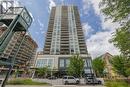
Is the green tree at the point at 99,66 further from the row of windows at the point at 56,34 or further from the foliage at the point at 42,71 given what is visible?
the row of windows at the point at 56,34

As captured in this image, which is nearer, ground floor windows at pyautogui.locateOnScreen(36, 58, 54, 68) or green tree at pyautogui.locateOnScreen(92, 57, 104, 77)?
green tree at pyautogui.locateOnScreen(92, 57, 104, 77)

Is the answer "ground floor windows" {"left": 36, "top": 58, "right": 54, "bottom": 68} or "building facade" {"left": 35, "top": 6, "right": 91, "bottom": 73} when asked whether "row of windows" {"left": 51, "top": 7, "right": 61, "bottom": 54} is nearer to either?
"building facade" {"left": 35, "top": 6, "right": 91, "bottom": 73}

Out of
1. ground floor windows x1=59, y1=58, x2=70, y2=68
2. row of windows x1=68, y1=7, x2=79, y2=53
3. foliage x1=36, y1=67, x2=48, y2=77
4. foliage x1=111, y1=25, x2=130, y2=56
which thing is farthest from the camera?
row of windows x1=68, y1=7, x2=79, y2=53

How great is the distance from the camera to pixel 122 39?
→ 14453 millimetres

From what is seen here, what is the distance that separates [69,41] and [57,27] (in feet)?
52.0

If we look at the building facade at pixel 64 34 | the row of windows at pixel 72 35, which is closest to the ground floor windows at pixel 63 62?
the building facade at pixel 64 34

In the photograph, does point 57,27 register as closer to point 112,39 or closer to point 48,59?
point 48,59

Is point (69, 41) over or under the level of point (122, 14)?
over

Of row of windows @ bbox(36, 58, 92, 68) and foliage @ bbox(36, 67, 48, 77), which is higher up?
row of windows @ bbox(36, 58, 92, 68)

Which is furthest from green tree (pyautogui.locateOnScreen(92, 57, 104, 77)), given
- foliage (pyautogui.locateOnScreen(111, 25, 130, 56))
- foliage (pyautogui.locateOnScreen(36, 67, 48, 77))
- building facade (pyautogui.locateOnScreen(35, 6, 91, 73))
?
foliage (pyautogui.locateOnScreen(111, 25, 130, 56))

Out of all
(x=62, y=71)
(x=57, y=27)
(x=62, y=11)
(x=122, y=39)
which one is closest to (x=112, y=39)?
(x=122, y=39)

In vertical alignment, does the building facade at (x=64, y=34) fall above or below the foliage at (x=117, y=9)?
above

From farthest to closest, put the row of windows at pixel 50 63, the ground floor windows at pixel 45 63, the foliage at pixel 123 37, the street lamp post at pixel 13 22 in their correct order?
1. the row of windows at pixel 50 63
2. the ground floor windows at pixel 45 63
3. the foliage at pixel 123 37
4. the street lamp post at pixel 13 22

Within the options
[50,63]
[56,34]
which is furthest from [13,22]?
[56,34]
